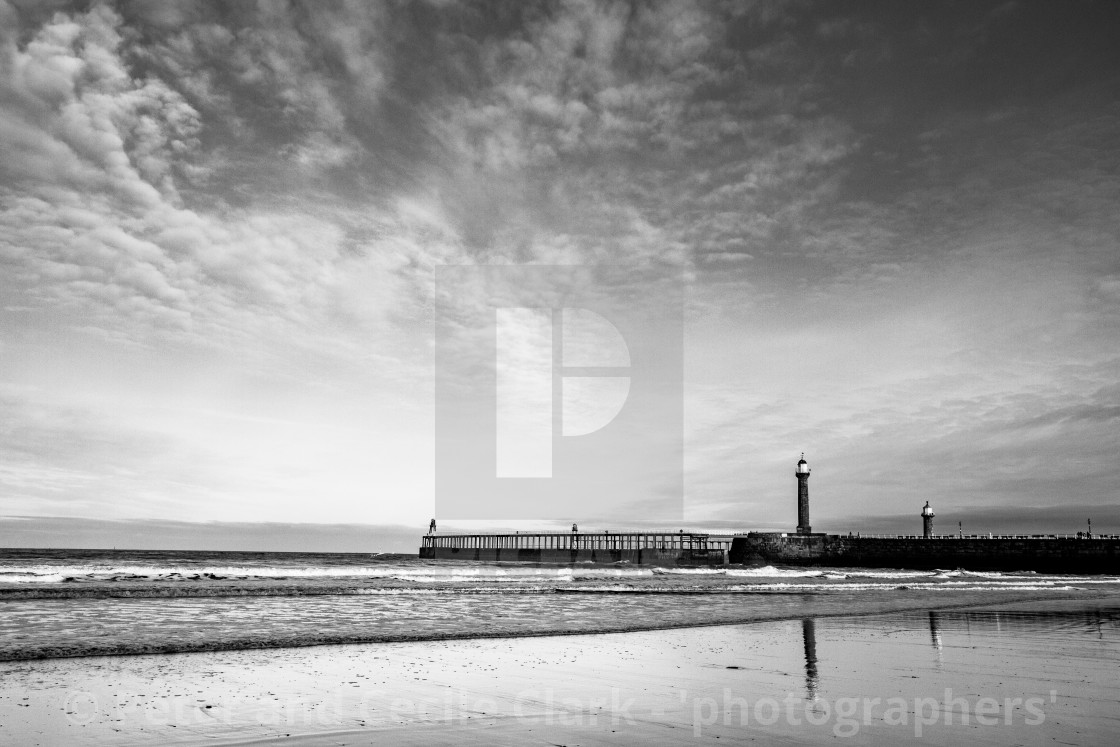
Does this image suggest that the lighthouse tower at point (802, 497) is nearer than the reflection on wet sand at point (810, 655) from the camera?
No

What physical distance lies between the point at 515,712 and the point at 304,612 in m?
10.7

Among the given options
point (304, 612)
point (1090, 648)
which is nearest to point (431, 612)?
point (304, 612)

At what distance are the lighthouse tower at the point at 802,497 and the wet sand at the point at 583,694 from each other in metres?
62.4

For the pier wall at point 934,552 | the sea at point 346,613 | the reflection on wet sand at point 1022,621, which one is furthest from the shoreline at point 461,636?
the pier wall at point 934,552

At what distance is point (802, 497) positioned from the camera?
7225 cm

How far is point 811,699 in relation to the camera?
6457 millimetres

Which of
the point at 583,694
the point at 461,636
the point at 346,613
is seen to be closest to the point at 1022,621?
the point at 461,636

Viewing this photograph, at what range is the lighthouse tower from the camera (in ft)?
233

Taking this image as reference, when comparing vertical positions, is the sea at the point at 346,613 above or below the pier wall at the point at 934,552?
above

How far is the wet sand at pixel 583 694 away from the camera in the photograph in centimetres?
519

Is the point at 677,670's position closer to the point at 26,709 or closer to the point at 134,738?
the point at 134,738

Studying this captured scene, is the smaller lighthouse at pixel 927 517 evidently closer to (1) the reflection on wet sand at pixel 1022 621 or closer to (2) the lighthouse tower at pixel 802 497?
(2) the lighthouse tower at pixel 802 497

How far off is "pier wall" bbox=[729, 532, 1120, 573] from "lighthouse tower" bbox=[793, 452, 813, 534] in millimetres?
1472

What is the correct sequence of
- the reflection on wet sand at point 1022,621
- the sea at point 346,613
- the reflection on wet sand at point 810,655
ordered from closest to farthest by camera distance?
the reflection on wet sand at point 810,655 → the sea at point 346,613 → the reflection on wet sand at point 1022,621
